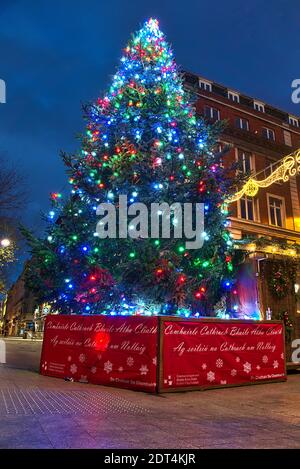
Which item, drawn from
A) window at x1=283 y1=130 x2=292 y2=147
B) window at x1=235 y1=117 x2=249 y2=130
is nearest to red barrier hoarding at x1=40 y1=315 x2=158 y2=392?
window at x1=235 y1=117 x2=249 y2=130

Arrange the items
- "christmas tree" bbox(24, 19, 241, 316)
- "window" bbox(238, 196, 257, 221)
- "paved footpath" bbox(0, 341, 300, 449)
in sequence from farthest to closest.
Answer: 1. "window" bbox(238, 196, 257, 221)
2. "christmas tree" bbox(24, 19, 241, 316)
3. "paved footpath" bbox(0, 341, 300, 449)

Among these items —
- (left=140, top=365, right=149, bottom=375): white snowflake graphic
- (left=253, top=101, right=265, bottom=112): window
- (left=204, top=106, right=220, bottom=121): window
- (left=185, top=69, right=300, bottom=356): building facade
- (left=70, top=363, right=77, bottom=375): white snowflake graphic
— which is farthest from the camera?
(left=253, top=101, right=265, bottom=112): window

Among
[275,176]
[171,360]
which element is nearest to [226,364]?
[171,360]

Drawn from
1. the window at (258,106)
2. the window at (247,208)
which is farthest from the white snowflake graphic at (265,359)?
the window at (258,106)

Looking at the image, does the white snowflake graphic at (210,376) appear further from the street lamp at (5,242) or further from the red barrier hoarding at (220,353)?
the street lamp at (5,242)

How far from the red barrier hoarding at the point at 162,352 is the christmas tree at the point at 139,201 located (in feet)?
4.63

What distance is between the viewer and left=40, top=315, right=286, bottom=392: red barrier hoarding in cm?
938

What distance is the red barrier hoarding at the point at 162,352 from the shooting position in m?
9.38

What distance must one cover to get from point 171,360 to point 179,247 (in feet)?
12.5

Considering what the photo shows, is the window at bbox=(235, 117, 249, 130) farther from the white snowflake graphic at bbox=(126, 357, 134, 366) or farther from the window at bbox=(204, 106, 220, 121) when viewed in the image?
the white snowflake graphic at bbox=(126, 357, 134, 366)

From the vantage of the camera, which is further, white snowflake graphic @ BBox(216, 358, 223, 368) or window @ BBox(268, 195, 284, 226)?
window @ BBox(268, 195, 284, 226)

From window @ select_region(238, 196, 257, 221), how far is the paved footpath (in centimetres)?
1851

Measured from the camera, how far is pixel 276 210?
1171 inches

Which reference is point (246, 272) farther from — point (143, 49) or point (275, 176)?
point (143, 49)
